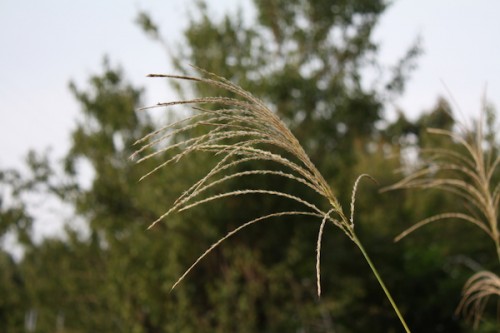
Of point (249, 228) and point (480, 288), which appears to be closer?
point (480, 288)

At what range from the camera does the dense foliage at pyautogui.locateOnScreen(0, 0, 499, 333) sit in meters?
9.98

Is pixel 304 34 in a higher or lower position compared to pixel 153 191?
higher

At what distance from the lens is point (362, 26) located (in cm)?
1252

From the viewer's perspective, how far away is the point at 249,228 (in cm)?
1055

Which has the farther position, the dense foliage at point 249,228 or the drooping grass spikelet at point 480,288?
the dense foliage at point 249,228

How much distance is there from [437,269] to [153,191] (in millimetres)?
4477

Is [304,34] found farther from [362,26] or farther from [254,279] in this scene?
[254,279]

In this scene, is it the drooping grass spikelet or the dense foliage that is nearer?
the drooping grass spikelet

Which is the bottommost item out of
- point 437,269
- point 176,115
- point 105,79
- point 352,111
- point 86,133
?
point 437,269

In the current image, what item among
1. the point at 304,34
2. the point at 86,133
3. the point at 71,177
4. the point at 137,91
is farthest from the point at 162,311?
the point at 304,34

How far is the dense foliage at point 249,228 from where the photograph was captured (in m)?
9.98

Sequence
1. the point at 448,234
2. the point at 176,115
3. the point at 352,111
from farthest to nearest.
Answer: the point at 448,234
the point at 352,111
the point at 176,115

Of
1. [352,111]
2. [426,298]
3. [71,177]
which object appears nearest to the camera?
[426,298]

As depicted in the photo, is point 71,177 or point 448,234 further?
point 448,234
